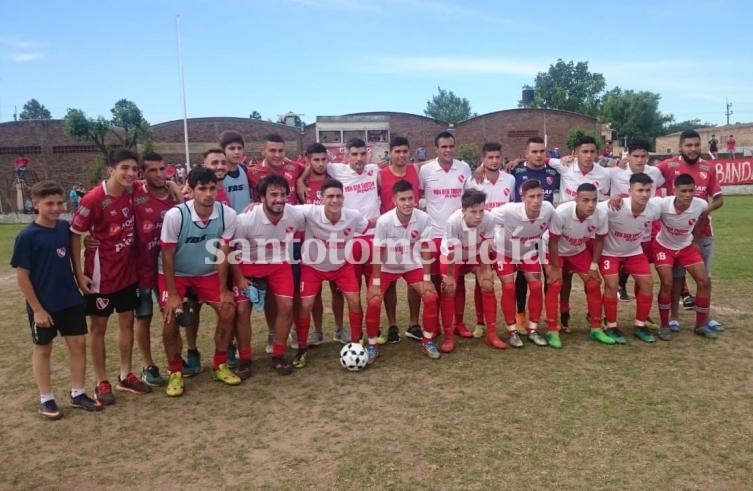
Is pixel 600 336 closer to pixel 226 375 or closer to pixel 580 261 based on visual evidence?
pixel 580 261

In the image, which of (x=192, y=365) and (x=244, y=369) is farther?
(x=192, y=365)

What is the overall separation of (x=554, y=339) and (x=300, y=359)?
2701 mm

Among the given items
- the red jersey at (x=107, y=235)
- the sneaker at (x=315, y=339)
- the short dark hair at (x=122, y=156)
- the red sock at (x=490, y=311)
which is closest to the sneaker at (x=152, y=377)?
the red jersey at (x=107, y=235)

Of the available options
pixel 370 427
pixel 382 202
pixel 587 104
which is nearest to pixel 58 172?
pixel 382 202

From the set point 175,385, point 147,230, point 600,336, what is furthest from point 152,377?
point 600,336

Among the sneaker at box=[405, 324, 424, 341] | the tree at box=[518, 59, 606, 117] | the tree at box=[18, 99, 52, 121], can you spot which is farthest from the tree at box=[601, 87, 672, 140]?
the tree at box=[18, 99, 52, 121]

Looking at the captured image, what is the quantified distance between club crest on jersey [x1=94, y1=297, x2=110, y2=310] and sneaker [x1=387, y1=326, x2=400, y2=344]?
298 centimetres

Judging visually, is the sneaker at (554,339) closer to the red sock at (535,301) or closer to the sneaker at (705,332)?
the red sock at (535,301)

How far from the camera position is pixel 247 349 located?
212 inches

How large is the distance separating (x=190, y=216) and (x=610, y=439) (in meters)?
3.92

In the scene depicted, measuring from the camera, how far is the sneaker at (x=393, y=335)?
250 inches

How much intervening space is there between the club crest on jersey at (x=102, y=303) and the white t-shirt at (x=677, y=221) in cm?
587

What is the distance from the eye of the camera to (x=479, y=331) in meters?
6.41

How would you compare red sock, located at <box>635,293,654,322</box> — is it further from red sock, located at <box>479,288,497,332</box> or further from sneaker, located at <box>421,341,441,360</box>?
sneaker, located at <box>421,341,441,360</box>
